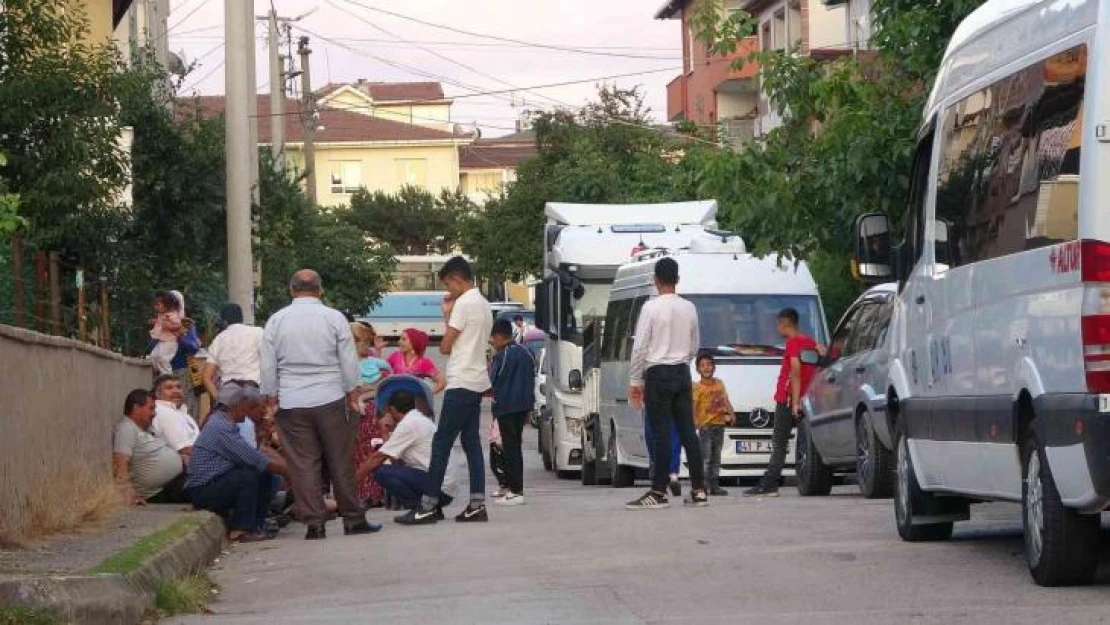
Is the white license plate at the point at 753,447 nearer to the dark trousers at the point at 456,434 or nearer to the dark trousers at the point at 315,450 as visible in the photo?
the dark trousers at the point at 456,434

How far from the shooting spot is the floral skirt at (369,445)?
62.2ft

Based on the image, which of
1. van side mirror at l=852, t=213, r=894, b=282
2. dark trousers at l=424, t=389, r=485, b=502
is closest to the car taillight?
van side mirror at l=852, t=213, r=894, b=282

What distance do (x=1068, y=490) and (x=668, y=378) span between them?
7438 millimetres

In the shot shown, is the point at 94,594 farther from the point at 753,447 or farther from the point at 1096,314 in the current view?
the point at 753,447

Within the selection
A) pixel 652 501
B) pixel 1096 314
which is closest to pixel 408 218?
pixel 652 501

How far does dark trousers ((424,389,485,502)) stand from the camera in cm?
1593

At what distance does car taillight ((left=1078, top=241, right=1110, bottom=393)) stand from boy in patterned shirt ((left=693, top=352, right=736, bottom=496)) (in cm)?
1232

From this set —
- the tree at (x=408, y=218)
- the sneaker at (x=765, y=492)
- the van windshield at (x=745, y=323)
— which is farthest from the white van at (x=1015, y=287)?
the tree at (x=408, y=218)

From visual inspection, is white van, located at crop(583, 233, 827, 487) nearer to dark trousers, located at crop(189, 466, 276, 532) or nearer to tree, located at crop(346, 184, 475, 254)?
dark trousers, located at crop(189, 466, 276, 532)

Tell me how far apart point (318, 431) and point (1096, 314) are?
7276mm

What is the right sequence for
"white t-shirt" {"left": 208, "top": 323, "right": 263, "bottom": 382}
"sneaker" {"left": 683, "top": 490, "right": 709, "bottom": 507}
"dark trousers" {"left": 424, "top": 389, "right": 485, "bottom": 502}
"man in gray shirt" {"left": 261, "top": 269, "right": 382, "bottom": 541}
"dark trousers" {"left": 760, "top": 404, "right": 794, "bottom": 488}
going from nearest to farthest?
1. "man in gray shirt" {"left": 261, "top": 269, "right": 382, "bottom": 541}
2. "dark trousers" {"left": 424, "top": 389, "right": 485, "bottom": 502}
3. "sneaker" {"left": 683, "top": 490, "right": 709, "bottom": 507}
4. "white t-shirt" {"left": 208, "top": 323, "right": 263, "bottom": 382}
5. "dark trousers" {"left": 760, "top": 404, "right": 794, "bottom": 488}

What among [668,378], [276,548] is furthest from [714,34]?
[276,548]

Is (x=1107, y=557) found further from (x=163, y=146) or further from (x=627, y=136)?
(x=627, y=136)

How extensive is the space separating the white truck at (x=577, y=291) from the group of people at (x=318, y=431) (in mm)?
9248
